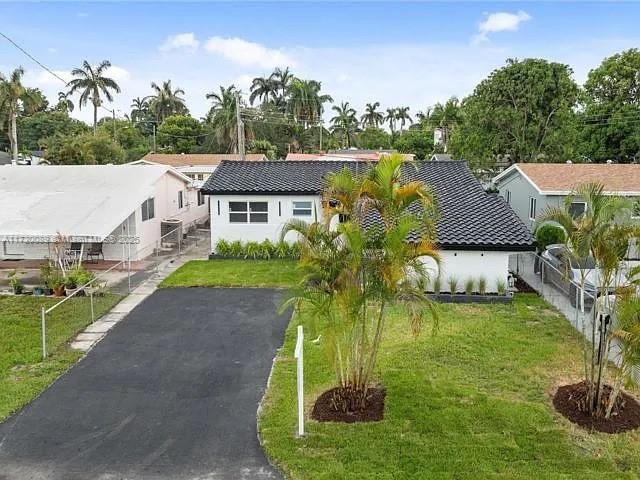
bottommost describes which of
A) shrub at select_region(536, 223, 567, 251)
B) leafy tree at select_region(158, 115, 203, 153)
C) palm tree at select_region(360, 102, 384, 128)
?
shrub at select_region(536, 223, 567, 251)

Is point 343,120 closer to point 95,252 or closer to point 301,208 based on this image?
point 301,208

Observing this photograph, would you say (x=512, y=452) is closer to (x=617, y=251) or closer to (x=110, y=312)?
(x=617, y=251)

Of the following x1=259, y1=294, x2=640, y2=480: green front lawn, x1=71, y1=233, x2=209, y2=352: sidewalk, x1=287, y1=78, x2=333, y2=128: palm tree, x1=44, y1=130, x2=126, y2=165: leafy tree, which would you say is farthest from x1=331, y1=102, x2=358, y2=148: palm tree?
x1=259, y1=294, x2=640, y2=480: green front lawn

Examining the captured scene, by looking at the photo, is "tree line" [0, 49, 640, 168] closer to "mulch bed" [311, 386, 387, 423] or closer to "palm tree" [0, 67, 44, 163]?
"palm tree" [0, 67, 44, 163]

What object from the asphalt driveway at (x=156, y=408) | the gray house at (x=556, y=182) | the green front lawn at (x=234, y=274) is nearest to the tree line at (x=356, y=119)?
the gray house at (x=556, y=182)

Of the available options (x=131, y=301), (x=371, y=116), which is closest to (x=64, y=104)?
(x=371, y=116)

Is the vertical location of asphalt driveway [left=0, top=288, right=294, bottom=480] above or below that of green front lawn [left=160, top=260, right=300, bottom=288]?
below
